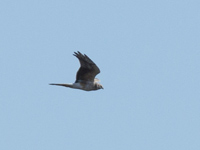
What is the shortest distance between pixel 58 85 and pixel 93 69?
5.72 feet

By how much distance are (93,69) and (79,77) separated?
0.90m

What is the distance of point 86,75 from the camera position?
3550cm

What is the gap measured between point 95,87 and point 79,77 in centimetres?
95

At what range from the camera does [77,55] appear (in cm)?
3450

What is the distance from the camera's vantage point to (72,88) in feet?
118

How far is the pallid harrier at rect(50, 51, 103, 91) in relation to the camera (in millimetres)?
34625

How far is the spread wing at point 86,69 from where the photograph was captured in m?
34.5

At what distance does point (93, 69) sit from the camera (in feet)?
115

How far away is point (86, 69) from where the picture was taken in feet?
115

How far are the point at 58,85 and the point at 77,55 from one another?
5.97ft

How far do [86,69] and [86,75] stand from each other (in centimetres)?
41

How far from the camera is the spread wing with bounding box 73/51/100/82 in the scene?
113 feet

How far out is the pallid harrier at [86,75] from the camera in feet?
114

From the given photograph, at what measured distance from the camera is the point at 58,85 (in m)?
35.4
